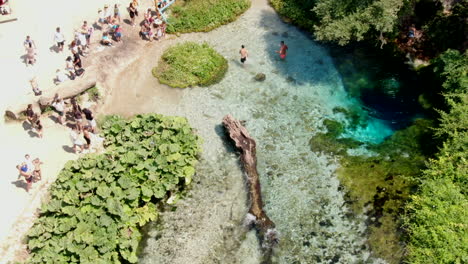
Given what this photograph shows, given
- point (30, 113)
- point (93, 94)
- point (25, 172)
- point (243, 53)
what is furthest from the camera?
point (243, 53)

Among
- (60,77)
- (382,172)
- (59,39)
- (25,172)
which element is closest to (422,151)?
(382,172)

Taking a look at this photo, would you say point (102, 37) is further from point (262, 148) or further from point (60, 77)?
point (262, 148)

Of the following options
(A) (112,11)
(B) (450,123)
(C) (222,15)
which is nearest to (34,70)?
(A) (112,11)

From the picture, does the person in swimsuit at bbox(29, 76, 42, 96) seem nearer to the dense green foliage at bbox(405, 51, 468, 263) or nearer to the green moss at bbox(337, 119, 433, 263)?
the green moss at bbox(337, 119, 433, 263)

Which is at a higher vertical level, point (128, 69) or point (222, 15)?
point (222, 15)

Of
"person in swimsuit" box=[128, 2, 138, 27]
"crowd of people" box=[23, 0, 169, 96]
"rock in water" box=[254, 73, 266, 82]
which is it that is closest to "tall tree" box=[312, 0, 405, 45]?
"rock in water" box=[254, 73, 266, 82]

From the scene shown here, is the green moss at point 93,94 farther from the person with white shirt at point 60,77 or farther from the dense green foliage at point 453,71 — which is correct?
the dense green foliage at point 453,71

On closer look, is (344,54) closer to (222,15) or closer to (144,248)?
(222,15)
